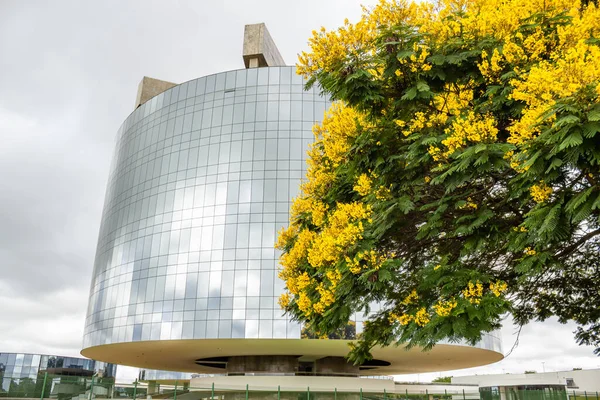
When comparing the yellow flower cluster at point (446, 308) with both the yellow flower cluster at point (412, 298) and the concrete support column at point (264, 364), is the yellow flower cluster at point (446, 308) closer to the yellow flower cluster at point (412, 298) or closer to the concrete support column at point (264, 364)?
the yellow flower cluster at point (412, 298)

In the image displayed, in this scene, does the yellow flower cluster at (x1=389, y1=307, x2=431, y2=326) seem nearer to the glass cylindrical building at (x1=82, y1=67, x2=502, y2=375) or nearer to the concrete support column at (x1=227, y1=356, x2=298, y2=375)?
the glass cylindrical building at (x1=82, y1=67, x2=502, y2=375)

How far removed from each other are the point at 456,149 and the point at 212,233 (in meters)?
32.3

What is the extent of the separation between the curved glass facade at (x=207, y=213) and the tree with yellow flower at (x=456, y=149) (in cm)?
2722

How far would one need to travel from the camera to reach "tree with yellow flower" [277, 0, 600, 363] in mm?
5273

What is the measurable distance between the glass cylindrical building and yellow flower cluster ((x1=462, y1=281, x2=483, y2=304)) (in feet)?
92.5

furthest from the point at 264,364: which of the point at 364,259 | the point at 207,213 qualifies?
the point at 364,259

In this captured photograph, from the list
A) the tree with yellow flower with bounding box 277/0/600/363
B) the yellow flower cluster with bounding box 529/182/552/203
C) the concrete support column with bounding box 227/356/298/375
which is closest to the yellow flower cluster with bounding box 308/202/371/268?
the tree with yellow flower with bounding box 277/0/600/363

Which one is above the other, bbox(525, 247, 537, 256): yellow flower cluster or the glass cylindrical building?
the glass cylindrical building

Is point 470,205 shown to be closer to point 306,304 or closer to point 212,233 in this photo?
point 306,304

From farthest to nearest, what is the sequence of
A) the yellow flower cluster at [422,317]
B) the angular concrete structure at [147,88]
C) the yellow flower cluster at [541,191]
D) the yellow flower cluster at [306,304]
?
the angular concrete structure at [147,88] < the yellow flower cluster at [306,304] < the yellow flower cluster at [422,317] < the yellow flower cluster at [541,191]

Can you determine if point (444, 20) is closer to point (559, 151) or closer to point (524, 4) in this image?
point (524, 4)

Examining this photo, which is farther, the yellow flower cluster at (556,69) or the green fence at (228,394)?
the green fence at (228,394)

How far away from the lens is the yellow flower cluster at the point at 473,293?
21.3 ft

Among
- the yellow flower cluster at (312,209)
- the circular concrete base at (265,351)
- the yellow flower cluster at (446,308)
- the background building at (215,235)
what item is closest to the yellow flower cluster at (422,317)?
the yellow flower cluster at (446,308)
